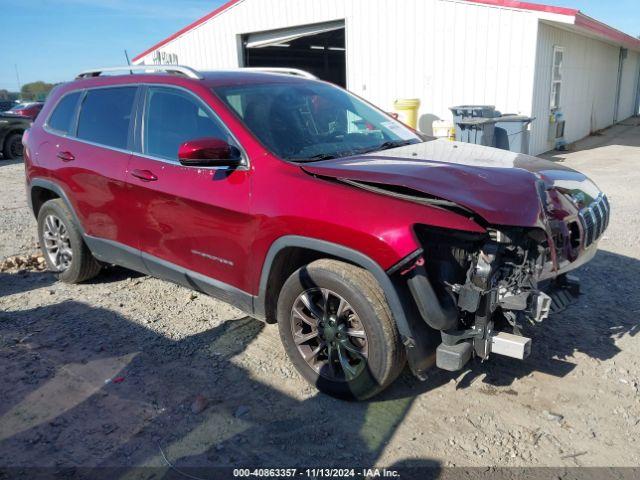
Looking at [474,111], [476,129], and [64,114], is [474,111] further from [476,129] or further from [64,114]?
[64,114]

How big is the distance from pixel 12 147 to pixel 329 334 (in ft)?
54.2

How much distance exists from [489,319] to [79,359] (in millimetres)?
2859

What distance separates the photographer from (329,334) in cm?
327

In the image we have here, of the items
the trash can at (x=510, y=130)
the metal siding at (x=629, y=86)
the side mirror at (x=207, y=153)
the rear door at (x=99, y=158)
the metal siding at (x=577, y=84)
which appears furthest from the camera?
the metal siding at (x=629, y=86)

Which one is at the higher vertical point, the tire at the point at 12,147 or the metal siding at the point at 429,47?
the metal siding at the point at 429,47

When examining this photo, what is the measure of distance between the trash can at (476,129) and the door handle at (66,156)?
26.5 feet

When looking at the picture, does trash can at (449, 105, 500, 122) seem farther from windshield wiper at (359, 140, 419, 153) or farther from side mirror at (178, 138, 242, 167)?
side mirror at (178, 138, 242, 167)

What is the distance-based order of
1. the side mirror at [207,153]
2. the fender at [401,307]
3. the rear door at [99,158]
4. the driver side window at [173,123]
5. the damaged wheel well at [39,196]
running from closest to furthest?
the fender at [401,307] → the side mirror at [207,153] → the driver side window at [173,123] → the rear door at [99,158] → the damaged wheel well at [39,196]

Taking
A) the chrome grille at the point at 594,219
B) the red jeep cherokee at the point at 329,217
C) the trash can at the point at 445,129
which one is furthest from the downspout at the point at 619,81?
the chrome grille at the point at 594,219

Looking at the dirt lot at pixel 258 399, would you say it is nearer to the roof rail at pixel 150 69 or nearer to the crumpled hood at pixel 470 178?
the crumpled hood at pixel 470 178

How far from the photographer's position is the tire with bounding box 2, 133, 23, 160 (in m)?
16.3

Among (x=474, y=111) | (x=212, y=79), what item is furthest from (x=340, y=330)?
(x=474, y=111)

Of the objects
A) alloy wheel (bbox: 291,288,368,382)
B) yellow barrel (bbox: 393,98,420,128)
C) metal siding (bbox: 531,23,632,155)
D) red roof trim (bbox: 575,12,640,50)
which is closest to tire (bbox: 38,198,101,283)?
alloy wheel (bbox: 291,288,368,382)

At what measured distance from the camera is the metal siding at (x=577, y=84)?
40.4ft
